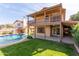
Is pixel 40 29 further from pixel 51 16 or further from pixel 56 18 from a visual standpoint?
pixel 56 18

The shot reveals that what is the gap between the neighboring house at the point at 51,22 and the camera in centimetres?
1055

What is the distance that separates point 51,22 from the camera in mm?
11336

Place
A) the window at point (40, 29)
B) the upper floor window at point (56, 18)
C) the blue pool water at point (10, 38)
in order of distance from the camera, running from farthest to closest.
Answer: the window at point (40, 29) < the blue pool water at point (10, 38) < the upper floor window at point (56, 18)

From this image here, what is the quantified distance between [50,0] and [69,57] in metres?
3.87

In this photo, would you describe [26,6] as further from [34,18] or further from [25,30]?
[25,30]

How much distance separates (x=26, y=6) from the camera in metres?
10.8

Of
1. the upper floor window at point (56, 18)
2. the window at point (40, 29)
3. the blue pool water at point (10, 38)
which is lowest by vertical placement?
the blue pool water at point (10, 38)

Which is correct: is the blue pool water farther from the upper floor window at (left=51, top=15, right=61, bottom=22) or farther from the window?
the upper floor window at (left=51, top=15, right=61, bottom=22)

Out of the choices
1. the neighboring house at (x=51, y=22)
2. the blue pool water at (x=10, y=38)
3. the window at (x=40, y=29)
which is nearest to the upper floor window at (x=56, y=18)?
the neighboring house at (x=51, y=22)

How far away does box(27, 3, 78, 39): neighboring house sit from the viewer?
1055 cm

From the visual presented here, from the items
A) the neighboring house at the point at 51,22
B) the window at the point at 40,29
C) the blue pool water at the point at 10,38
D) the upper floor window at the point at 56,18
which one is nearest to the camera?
the neighboring house at the point at 51,22

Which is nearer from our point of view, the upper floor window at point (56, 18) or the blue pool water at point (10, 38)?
the upper floor window at point (56, 18)

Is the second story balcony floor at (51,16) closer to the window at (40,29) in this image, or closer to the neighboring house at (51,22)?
the neighboring house at (51,22)

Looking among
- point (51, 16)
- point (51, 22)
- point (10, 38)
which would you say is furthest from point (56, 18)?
point (10, 38)
